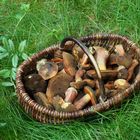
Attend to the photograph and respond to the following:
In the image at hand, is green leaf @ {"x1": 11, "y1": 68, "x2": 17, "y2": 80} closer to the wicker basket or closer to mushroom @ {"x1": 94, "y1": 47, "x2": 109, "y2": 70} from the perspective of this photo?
the wicker basket

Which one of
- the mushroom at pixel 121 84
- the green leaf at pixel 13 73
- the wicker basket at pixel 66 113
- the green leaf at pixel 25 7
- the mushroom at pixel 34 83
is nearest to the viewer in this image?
the wicker basket at pixel 66 113

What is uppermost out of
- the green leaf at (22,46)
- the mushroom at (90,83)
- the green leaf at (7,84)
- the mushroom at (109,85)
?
the green leaf at (22,46)

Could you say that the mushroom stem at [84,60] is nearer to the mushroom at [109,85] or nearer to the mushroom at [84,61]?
the mushroom at [84,61]

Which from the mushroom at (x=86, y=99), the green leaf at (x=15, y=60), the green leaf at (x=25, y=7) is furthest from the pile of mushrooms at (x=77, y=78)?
the green leaf at (x=25, y=7)

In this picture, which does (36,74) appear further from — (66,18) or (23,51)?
(66,18)

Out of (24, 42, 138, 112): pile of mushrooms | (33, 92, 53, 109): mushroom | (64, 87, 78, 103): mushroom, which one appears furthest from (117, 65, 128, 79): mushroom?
(33, 92, 53, 109): mushroom

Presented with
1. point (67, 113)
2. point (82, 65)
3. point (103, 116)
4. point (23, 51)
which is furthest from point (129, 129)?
point (23, 51)
